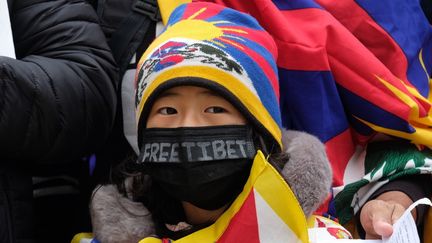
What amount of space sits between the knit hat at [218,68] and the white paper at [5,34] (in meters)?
0.31

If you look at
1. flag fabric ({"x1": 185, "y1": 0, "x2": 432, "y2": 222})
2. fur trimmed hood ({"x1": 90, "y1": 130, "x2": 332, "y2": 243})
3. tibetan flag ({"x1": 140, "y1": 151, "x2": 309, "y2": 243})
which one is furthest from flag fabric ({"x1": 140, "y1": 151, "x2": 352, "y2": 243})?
flag fabric ({"x1": 185, "y1": 0, "x2": 432, "y2": 222})

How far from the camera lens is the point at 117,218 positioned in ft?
5.30

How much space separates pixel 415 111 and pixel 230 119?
643mm

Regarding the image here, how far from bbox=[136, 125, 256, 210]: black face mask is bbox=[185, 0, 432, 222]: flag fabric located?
0.44m

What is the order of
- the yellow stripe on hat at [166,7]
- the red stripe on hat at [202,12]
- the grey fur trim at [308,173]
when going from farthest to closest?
1. the yellow stripe on hat at [166,7]
2. the red stripe on hat at [202,12]
3. the grey fur trim at [308,173]

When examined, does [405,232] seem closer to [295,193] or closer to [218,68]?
[295,193]

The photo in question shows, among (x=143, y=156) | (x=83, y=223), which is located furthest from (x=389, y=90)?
(x=83, y=223)

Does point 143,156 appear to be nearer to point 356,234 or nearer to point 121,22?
point 121,22

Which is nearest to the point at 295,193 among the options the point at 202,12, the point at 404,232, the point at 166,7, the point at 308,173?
the point at 308,173

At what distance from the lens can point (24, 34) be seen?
166 cm

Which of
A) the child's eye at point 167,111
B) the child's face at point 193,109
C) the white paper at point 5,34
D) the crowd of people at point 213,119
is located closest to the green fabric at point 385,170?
the crowd of people at point 213,119

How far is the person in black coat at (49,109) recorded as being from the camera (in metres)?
1.48

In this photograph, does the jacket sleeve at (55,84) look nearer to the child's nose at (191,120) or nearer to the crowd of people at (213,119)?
the crowd of people at (213,119)

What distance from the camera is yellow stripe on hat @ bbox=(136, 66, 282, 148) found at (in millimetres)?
1508
